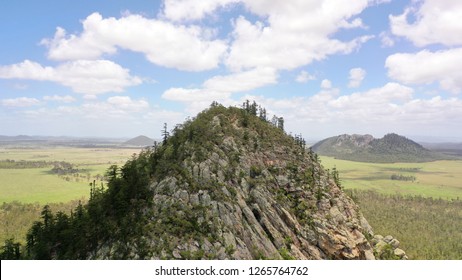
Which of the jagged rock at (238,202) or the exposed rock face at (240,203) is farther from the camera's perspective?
the jagged rock at (238,202)

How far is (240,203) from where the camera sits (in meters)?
91.2

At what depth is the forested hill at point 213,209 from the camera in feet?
253

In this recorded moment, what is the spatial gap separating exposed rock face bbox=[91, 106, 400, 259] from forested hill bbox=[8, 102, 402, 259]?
0.27 m

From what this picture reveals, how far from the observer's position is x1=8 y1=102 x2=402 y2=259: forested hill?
7725cm

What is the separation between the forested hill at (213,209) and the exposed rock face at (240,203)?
0.88ft

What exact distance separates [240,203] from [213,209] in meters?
9.48

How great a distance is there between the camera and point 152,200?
8462 centimetres

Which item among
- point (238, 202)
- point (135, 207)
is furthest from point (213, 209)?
point (135, 207)

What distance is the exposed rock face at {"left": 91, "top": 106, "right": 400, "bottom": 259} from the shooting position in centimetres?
7712

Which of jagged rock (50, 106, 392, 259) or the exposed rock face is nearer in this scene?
the exposed rock face

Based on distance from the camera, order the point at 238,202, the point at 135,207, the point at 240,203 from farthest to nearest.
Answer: the point at 240,203 → the point at 238,202 → the point at 135,207

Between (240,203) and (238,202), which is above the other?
(238,202)

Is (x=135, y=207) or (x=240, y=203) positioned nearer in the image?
(x=135, y=207)

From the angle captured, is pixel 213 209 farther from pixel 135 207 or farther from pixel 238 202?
pixel 135 207
